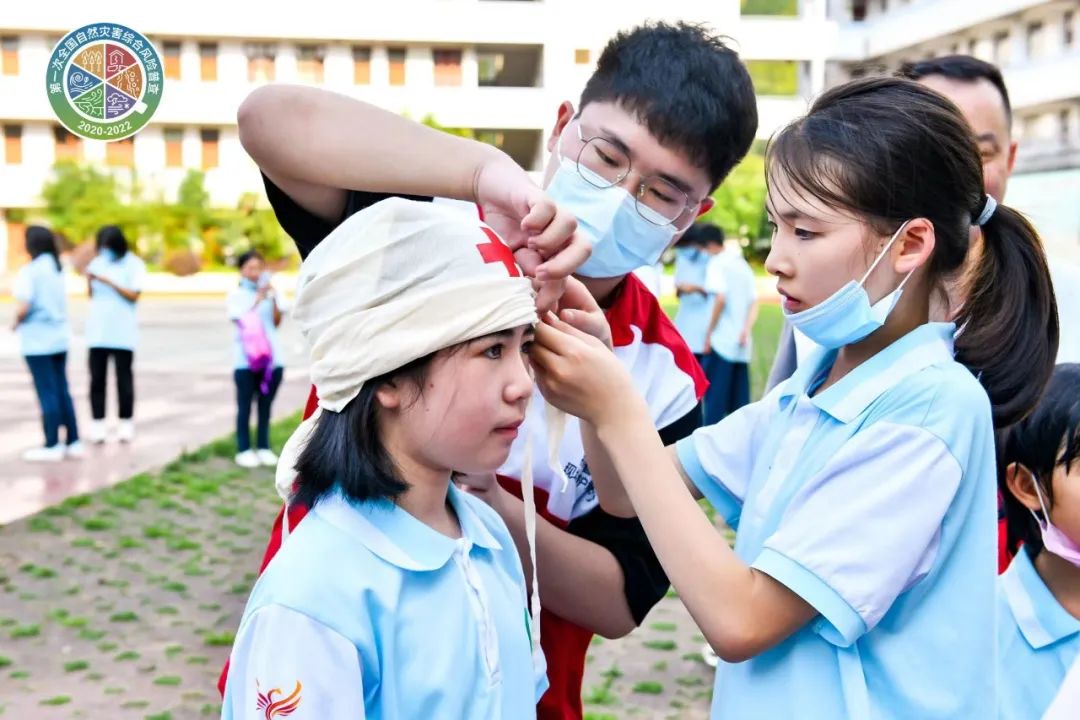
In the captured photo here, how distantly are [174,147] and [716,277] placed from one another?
5110mm

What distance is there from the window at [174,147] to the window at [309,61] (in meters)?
0.68

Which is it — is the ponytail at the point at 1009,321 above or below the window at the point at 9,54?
below

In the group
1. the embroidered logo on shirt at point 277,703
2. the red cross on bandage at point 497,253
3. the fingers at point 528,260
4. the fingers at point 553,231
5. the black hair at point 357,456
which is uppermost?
the fingers at point 553,231

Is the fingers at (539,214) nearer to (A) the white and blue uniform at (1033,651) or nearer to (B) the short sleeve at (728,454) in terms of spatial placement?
(B) the short sleeve at (728,454)

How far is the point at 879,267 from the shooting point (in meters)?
1.67

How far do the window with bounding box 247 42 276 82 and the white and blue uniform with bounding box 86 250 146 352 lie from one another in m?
4.16

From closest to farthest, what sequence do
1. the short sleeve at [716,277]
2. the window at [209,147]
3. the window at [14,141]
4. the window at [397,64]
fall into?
the window at [14,141] < the window at [209,147] < the window at [397,64] < the short sleeve at [716,277]

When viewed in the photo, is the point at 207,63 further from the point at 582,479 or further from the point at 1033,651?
the point at 1033,651

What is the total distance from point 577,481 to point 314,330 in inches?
26.1

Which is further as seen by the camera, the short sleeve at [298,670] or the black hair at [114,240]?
the black hair at [114,240]

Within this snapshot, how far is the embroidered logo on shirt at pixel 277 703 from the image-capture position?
4.56 feet

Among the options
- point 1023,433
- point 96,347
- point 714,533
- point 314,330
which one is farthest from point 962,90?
point 96,347

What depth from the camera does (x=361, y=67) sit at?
21.9 feet

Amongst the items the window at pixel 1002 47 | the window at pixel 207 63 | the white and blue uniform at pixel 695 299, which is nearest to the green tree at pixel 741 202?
the window at pixel 1002 47
